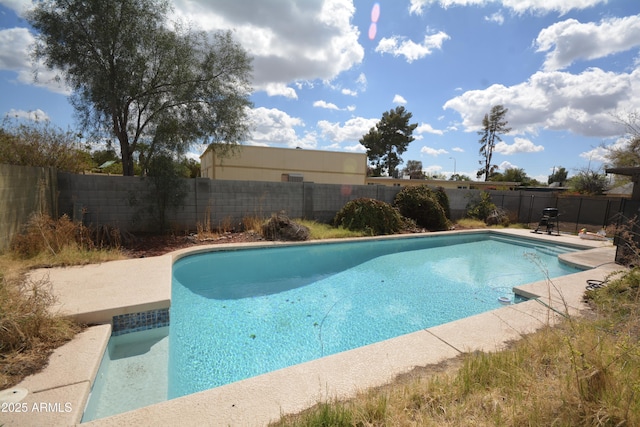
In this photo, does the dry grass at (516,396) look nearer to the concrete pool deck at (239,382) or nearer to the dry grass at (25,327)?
the concrete pool deck at (239,382)

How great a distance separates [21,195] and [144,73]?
3722mm

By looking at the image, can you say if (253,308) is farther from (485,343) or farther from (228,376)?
(485,343)

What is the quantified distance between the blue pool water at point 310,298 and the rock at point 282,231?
18.5 inches

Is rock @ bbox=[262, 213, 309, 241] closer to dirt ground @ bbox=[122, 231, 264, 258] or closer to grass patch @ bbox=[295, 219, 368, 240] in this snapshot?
dirt ground @ bbox=[122, 231, 264, 258]

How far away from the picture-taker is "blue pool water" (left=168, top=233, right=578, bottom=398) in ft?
10.7

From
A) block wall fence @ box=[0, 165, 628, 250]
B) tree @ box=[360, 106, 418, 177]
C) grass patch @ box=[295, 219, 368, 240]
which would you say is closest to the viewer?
block wall fence @ box=[0, 165, 628, 250]

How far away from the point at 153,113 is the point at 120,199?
2.38 meters

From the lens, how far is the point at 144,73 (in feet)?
22.2

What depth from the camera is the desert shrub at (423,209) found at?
1127 cm

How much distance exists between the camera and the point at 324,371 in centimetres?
225

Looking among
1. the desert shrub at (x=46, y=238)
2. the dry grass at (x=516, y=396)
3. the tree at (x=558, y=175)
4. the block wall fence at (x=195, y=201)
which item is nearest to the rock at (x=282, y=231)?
the block wall fence at (x=195, y=201)

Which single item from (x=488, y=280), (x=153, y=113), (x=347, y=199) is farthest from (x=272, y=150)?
(x=488, y=280)

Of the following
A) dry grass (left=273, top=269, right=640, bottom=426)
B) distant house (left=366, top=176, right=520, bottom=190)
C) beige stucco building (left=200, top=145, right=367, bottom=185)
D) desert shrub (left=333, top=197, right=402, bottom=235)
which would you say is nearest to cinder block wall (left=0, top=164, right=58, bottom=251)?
dry grass (left=273, top=269, right=640, bottom=426)

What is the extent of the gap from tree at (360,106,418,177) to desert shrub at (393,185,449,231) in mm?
19307
